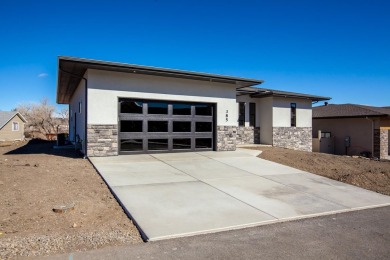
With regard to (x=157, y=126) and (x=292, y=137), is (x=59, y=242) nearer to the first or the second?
(x=157, y=126)

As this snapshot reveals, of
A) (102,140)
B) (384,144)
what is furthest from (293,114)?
(102,140)

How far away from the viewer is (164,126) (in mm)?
12773

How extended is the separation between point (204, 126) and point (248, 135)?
5.84 meters

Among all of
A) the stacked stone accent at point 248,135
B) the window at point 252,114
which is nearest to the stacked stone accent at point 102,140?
the stacked stone accent at point 248,135

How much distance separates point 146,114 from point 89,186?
5.72 metres

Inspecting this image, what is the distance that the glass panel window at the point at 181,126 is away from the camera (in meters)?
13.1

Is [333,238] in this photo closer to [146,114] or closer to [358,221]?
[358,221]

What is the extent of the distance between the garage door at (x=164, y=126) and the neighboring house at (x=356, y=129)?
49.3 feet

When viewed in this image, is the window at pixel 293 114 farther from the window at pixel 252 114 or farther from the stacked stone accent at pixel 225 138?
Answer: the stacked stone accent at pixel 225 138

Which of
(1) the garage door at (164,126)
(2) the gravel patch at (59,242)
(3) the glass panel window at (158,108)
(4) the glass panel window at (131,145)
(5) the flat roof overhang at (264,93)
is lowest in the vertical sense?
(2) the gravel patch at (59,242)

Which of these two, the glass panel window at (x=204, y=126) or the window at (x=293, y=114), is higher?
the window at (x=293, y=114)

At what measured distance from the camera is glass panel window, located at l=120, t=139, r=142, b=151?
12.0 m

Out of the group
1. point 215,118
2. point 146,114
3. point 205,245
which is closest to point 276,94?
point 215,118

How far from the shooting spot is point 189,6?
13.3 metres
